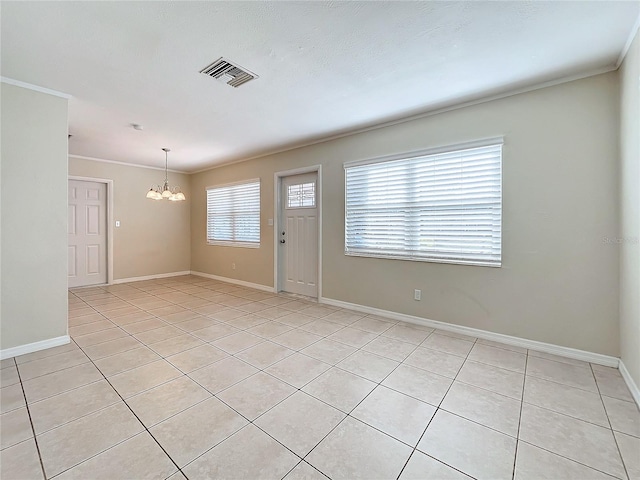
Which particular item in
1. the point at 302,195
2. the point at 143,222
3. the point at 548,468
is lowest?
the point at 548,468

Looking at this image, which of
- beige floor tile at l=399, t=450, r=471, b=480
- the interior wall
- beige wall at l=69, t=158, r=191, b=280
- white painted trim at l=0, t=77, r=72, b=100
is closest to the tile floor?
beige floor tile at l=399, t=450, r=471, b=480

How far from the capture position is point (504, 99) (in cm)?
291

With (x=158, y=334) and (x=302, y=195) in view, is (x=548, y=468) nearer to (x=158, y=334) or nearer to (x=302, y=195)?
(x=158, y=334)

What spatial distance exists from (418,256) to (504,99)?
187 cm

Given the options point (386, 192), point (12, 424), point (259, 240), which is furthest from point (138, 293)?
point (386, 192)

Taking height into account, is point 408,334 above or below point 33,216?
below

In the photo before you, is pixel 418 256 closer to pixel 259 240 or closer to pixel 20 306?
pixel 259 240

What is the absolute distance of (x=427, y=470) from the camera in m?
1.41

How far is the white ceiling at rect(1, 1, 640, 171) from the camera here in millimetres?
1819

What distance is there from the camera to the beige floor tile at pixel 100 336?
116 inches

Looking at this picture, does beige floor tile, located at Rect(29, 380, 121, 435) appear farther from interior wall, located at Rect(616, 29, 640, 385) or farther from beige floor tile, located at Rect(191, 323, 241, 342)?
interior wall, located at Rect(616, 29, 640, 385)

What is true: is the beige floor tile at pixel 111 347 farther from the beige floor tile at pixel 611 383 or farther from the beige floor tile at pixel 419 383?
the beige floor tile at pixel 611 383

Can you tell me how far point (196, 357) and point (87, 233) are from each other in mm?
4713

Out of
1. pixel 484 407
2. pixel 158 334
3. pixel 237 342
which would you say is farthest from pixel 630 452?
pixel 158 334
